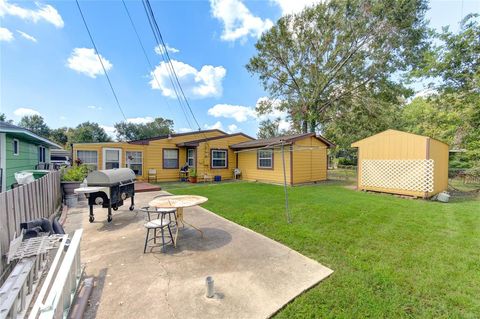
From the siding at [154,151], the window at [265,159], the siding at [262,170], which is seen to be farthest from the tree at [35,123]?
the window at [265,159]

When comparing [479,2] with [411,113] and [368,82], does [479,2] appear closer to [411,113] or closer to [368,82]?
[368,82]

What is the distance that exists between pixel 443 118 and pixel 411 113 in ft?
39.5

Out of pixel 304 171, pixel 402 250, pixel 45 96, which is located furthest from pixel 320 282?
pixel 45 96

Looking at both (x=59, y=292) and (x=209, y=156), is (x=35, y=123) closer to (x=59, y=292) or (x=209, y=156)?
(x=209, y=156)

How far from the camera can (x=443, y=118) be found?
46.0 feet

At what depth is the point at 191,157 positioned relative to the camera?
1396 cm

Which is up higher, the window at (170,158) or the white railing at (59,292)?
the window at (170,158)

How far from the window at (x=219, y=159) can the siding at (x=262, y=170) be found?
1.01 meters

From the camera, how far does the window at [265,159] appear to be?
11953mm

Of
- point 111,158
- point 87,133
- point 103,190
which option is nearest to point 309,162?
point 103,190

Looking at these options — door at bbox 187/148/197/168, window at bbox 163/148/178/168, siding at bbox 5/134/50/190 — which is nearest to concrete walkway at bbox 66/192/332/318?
siding at bbox 5/134/50/190

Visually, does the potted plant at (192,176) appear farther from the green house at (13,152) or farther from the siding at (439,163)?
the siding at (439,163)

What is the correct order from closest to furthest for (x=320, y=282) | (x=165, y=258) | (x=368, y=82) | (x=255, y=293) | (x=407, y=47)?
(x=255, y=293) < (x=320, y=282) < (x=165, y=258) < (x=407, y=47) < (x=368, y=82)

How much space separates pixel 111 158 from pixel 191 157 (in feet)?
14.8
